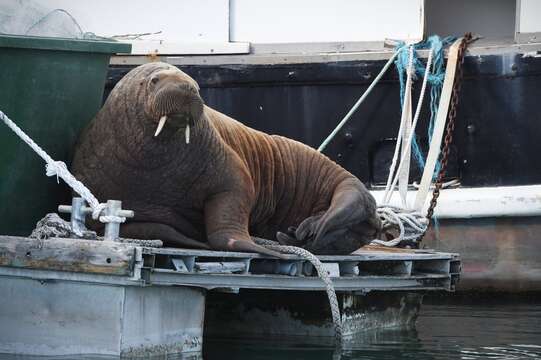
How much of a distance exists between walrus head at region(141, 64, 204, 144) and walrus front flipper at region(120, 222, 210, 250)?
1.65 ft

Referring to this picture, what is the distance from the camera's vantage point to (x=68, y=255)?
6.29 m

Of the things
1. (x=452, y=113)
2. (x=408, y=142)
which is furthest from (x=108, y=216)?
(x=452, y=113)

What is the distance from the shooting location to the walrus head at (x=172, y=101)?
6805 mm

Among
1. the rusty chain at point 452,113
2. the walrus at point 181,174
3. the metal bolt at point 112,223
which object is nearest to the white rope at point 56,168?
the metal bolt at point 112,223

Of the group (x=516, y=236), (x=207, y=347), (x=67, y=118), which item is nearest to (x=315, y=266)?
(x=207, y=347)

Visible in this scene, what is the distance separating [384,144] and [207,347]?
315 centimetres

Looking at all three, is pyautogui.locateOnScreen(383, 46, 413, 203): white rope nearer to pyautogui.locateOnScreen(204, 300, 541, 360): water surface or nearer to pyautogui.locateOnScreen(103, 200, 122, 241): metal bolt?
pyautogui.locateOnScreen(204, 300, 541, 360): water surface

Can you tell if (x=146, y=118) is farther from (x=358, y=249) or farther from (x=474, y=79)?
(x=474, y=79)

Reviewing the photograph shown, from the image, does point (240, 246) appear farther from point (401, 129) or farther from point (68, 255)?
point (401, 129)

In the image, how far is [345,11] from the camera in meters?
10.1

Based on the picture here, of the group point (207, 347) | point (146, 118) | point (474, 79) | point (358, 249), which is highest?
point (474, 79)

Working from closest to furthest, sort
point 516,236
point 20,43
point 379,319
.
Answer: point 20,43, point 379,319, point 516,236

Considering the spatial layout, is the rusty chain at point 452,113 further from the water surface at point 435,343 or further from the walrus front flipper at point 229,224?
the walrus front flipper at point 229,224

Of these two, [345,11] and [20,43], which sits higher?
[345,11]
